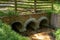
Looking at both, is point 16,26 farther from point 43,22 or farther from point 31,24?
point 43,22

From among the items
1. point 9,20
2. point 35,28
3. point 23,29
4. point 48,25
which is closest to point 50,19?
point 48,25

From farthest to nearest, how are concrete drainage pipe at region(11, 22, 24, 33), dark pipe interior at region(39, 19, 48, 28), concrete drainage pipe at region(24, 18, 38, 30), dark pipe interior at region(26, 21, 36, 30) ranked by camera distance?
1. dark pipe interior at region(39, 19, 48, 28)
2. dark pipe interior at region(26, 21, 36, 30)
3. concrete drainage pipe at region(24, 18, 38, 30)
4. concrete drainage pipe at region(11, 22, 24, 33)

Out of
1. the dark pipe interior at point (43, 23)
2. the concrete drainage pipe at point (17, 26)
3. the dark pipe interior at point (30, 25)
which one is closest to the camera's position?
the concrete drainage pipe at point (17, 26)

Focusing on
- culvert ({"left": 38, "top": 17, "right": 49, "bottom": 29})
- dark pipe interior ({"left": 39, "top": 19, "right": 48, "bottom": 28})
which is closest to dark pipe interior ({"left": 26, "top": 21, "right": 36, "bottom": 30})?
culvert ({"left": 38, "top": 17, "right": 49, "bottom": 29})

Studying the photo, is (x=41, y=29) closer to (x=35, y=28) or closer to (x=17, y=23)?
(x=35, y=28)

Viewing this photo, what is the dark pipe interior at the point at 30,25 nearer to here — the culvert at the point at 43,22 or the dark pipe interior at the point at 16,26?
the culvert at the point at 43,22

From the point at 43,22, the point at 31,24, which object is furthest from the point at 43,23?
the point at 31,24

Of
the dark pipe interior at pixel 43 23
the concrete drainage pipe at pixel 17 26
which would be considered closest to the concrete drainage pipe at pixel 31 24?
the concrete drainage pipe at pixel 17 26

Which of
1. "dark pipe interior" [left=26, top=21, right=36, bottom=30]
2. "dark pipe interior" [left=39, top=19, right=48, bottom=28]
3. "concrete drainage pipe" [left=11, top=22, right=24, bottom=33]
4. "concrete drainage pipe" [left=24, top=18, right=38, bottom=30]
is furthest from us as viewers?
"dark pipe interior" [left=39, top=19, right=48, bottom=28]

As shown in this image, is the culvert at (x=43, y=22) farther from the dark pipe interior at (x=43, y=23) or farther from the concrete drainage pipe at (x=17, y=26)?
the concrete drainage pipe at (x=17, y=26)

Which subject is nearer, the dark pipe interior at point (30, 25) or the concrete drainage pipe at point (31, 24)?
the concrete drainage pipe at point (31, 24)

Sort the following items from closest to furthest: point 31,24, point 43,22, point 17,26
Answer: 1. point 17,26
2. point 31,24
3. point 43,22

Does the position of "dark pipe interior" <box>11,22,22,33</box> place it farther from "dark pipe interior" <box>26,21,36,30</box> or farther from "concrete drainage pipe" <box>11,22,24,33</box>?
"dark pipe interior" <box>26,21,36,30</box>

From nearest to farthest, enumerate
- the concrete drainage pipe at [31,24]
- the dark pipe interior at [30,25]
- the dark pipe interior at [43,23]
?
1. the concrete drainage pipe at [31,24]
2. the dark pipe interior at [30,25]
3. the dark pipe interior at [43,23]
